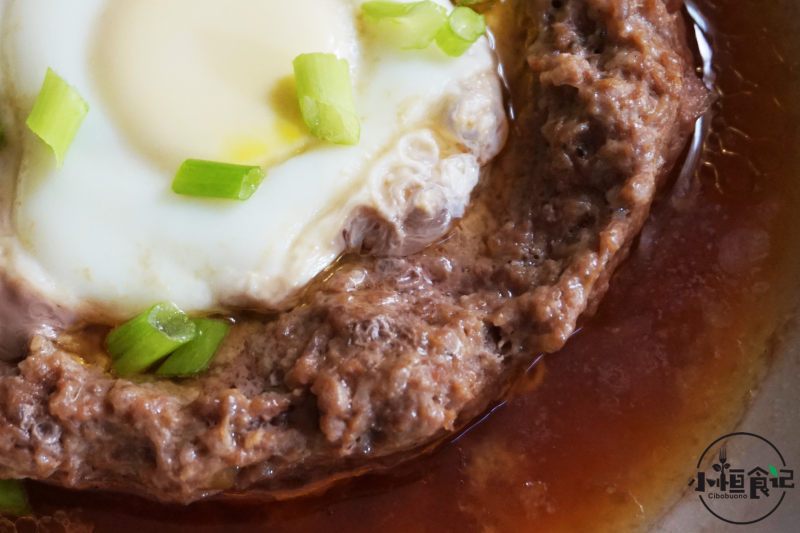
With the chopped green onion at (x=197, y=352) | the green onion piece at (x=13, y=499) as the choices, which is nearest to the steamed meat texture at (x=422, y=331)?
the chopped green onion at (x=197, y=352)

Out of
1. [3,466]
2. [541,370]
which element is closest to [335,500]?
[541,370]

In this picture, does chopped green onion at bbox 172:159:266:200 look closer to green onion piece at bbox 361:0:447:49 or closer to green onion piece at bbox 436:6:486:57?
green onion piece at bbox 361:0:447:49

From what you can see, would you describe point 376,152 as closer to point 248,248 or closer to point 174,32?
point 248,248

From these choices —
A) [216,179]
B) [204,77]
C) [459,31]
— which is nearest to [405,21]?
[459,31]

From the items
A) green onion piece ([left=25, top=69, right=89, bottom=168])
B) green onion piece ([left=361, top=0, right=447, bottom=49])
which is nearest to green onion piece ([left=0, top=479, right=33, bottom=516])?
green onion piece ([left=25, top=69, right=89, bottom=168])

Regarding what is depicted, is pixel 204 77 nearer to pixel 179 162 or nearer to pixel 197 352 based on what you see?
pixel 179 162
